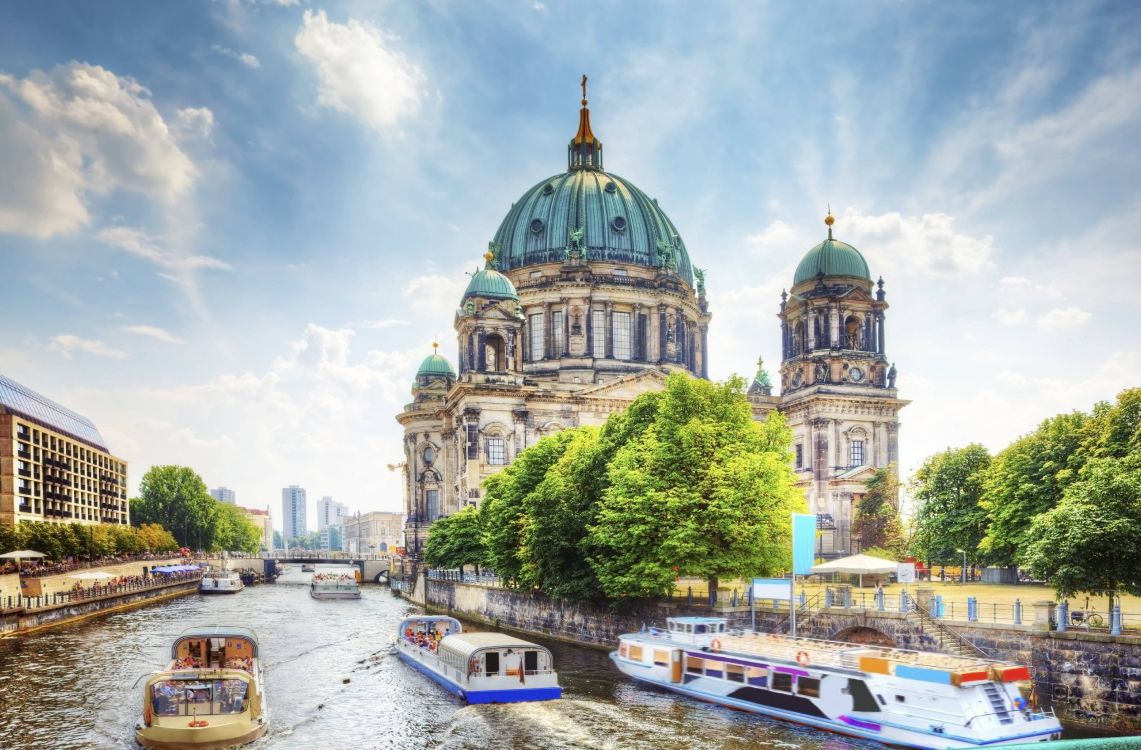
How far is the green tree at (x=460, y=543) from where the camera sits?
9319 centimetres

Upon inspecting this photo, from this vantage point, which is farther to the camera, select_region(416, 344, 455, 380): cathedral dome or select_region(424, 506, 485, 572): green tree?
select_region(416, 344, 455, 380): cathedral dome

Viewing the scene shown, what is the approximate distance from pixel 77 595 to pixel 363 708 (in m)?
51.3

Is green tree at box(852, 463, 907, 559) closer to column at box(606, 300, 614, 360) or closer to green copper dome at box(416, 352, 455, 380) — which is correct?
column at box(606, 300, 614, 360)

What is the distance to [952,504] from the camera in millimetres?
71125

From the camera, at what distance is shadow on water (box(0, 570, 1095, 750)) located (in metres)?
38.4

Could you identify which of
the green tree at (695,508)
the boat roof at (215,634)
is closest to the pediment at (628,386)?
the green tree at (695,508)

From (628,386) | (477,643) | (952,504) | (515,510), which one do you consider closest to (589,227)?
(628,386)

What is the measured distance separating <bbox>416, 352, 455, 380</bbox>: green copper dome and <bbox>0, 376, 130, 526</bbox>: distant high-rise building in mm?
48412

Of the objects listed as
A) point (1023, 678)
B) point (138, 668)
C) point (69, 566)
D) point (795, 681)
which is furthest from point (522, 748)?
point (69, 566)

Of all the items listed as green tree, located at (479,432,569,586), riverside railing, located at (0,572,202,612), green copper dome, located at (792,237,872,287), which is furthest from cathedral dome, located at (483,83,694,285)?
riverside railing, located at (0,572,202,612)

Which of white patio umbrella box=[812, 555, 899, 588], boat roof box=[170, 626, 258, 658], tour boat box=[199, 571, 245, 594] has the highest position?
white patio umbrella box=[812, 555, 899, 588]

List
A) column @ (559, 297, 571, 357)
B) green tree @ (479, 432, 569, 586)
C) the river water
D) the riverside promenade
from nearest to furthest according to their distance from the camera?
the river water < the riverside promenade < green tree @ (479, 432, 569, 586) < column @ (559, 297, 571, 357)

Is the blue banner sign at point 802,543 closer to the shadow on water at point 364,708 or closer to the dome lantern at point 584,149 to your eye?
the shadow on water at point 364,708

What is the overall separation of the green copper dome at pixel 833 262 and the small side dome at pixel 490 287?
104 ft
